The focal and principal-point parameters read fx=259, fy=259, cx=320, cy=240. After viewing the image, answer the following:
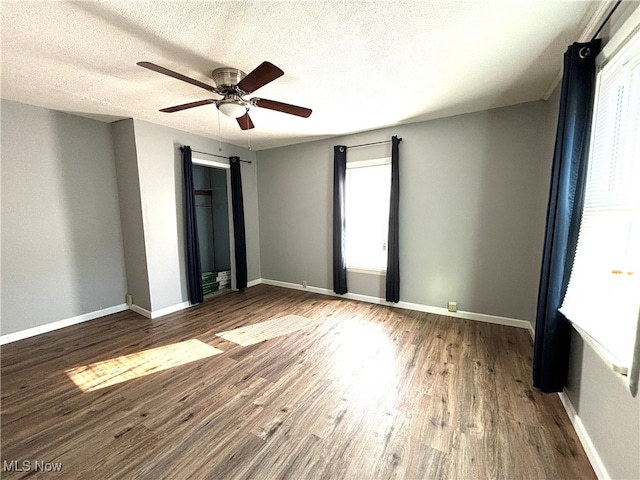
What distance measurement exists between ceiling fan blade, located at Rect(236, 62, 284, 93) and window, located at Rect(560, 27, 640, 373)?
71.3 inches

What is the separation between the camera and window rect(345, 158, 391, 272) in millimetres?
3801

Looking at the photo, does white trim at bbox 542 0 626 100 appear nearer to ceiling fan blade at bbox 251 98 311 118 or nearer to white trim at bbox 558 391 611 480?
ceiling fan blade at bbox 251 98 311 118

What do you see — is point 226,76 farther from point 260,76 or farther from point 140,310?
point 140,310

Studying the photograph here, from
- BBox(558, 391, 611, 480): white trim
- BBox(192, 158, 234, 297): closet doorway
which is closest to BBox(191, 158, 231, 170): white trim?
BBox(192, 158, 234, 297): closet doorway

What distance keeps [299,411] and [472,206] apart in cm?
292

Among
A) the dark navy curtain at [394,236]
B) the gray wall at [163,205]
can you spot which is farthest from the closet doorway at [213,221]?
the dark navy curtain at [394,236]

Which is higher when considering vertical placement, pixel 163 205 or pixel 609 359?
pixel 163 205

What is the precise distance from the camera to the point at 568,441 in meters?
1.53

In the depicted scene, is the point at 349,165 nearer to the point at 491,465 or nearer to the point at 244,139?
the point at 244,139

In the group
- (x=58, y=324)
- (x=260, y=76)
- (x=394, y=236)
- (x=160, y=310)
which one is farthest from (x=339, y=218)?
(x=58, y=324)

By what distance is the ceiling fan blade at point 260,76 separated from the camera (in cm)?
156

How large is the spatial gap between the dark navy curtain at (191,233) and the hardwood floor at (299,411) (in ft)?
3.22

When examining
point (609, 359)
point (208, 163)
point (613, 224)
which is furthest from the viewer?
point (208, 163)

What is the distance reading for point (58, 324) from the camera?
3.12 metres
